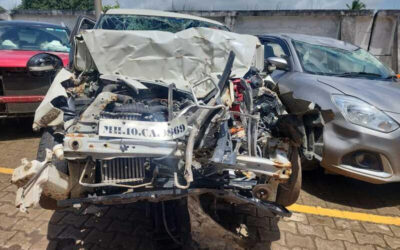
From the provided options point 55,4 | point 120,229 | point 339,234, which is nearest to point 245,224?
point 339,234

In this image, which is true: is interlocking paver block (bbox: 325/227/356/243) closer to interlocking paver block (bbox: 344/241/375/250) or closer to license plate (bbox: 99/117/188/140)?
interlocking paver block (bbox: 344/241/375/250)

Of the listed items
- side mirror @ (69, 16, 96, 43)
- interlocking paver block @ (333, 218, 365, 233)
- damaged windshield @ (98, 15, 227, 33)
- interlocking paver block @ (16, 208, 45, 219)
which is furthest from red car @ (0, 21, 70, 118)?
interlocking paver block @ (333, 218, 365, 233)

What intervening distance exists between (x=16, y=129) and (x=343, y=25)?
38.5ft

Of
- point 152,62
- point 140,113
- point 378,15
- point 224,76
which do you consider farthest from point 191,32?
point 378,15

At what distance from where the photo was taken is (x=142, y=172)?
6.15 feet

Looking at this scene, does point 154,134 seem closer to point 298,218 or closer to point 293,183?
point 293,183

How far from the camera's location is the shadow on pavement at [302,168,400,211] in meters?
3.28

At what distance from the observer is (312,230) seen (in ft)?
8.99

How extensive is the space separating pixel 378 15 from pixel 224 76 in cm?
1212

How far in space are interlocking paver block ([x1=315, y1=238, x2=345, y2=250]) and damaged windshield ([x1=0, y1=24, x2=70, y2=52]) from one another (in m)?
4.84

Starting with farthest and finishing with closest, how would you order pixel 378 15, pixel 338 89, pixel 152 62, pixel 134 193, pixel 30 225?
pixel 378 15 → pixel 338 89 → pixel 152 62 → pixel 30 225 → pixel 134 193

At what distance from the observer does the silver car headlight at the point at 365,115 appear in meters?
2.95

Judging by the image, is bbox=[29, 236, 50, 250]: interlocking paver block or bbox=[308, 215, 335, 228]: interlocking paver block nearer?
bbox=[29, 236, 50, 250]: interlocking paver block

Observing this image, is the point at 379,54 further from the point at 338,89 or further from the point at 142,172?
the point at 142,172
